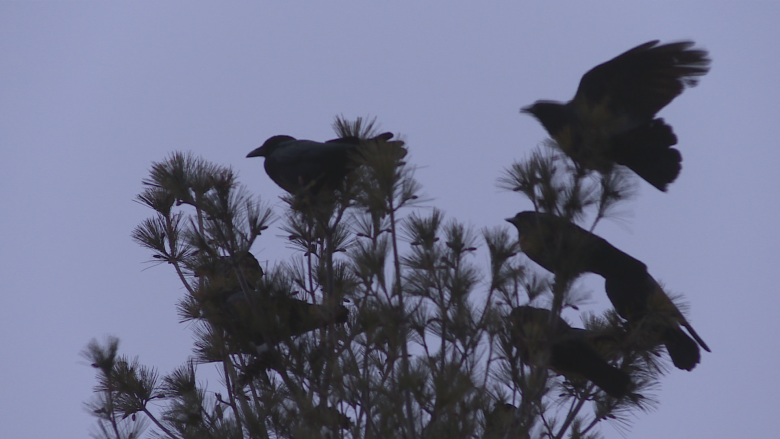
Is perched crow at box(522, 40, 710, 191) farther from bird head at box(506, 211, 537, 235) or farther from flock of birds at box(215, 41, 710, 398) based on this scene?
bird head at box(506, 211, 537, 235)

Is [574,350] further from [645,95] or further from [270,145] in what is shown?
[270,145]

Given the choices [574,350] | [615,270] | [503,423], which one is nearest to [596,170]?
[574,350]

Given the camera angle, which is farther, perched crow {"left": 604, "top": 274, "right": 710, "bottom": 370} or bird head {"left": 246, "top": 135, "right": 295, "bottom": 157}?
bird head {"left": 246, "top": 135, "right": 295, "bottom": 157}

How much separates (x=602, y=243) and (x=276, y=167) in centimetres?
176

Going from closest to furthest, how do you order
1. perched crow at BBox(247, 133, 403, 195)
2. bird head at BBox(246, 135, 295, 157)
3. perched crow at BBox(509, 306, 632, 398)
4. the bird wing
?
1. perched crow at BBox(509, 306, 632, 398)
2. perched crow at BBox(247, 133, 403, 195)
3. the bird wing
4. bird head at BBox(246, 135, 295, 157)

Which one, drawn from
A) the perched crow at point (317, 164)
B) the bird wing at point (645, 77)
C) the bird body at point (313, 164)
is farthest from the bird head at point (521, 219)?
the bird body at point (313, 164)

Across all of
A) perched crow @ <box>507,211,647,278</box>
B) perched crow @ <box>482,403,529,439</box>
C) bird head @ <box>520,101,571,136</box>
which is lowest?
perched crow @ <box>482,403,529,439</box>

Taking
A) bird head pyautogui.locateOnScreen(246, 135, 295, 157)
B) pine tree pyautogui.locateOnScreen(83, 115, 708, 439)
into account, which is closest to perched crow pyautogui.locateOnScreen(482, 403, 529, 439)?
pine tree pyautogui.locateOnScreen(83, 115, 708, 439)

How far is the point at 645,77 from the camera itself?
425 centimetres

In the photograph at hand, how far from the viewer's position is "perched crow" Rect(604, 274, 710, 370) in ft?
10.6

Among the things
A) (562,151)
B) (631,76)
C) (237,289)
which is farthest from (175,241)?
(631,76)

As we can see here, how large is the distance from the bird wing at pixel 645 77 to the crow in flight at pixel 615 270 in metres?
0.88

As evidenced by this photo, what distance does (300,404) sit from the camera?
3.11 meters

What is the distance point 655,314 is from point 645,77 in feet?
5.34
